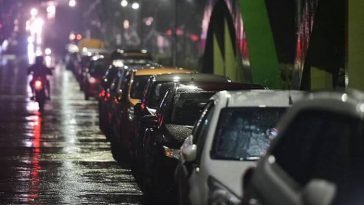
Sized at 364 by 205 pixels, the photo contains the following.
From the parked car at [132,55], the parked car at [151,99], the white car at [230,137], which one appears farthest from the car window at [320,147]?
the parked car at [132,55]

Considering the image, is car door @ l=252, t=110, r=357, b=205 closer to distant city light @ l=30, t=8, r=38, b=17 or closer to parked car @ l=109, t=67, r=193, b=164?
parked car @ l=109, t=67, r=193, b=164

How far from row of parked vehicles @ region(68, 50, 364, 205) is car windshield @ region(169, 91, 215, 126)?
13 millimetres

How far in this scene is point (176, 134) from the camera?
12.5 meters

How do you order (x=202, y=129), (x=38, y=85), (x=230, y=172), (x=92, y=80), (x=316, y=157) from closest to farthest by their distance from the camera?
(x=316, y=157), (x=230, y=172), (x=202, y=129), (x=38, y=85), (x=92, y=80)

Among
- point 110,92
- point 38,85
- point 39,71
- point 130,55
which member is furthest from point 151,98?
point 130,55

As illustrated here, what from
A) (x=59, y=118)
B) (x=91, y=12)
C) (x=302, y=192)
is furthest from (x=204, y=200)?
(x=91, y=12)

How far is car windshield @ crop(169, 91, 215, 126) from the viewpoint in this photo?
13.1 m

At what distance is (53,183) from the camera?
14.8 meters

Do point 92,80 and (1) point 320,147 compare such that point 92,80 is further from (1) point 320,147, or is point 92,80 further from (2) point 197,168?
(1) point 320,147

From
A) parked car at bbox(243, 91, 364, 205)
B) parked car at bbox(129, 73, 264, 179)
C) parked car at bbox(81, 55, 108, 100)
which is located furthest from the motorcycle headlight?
parked car at bbox(243, 91, 364, 205)

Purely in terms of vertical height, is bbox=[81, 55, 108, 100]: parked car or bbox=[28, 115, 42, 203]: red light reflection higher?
bbox=[28, 115, 42, 203]: red light reflection

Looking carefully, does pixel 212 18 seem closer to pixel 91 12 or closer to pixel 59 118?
pixel 59 118

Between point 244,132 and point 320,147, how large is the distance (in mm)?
3640

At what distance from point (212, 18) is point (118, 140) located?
623 inches
